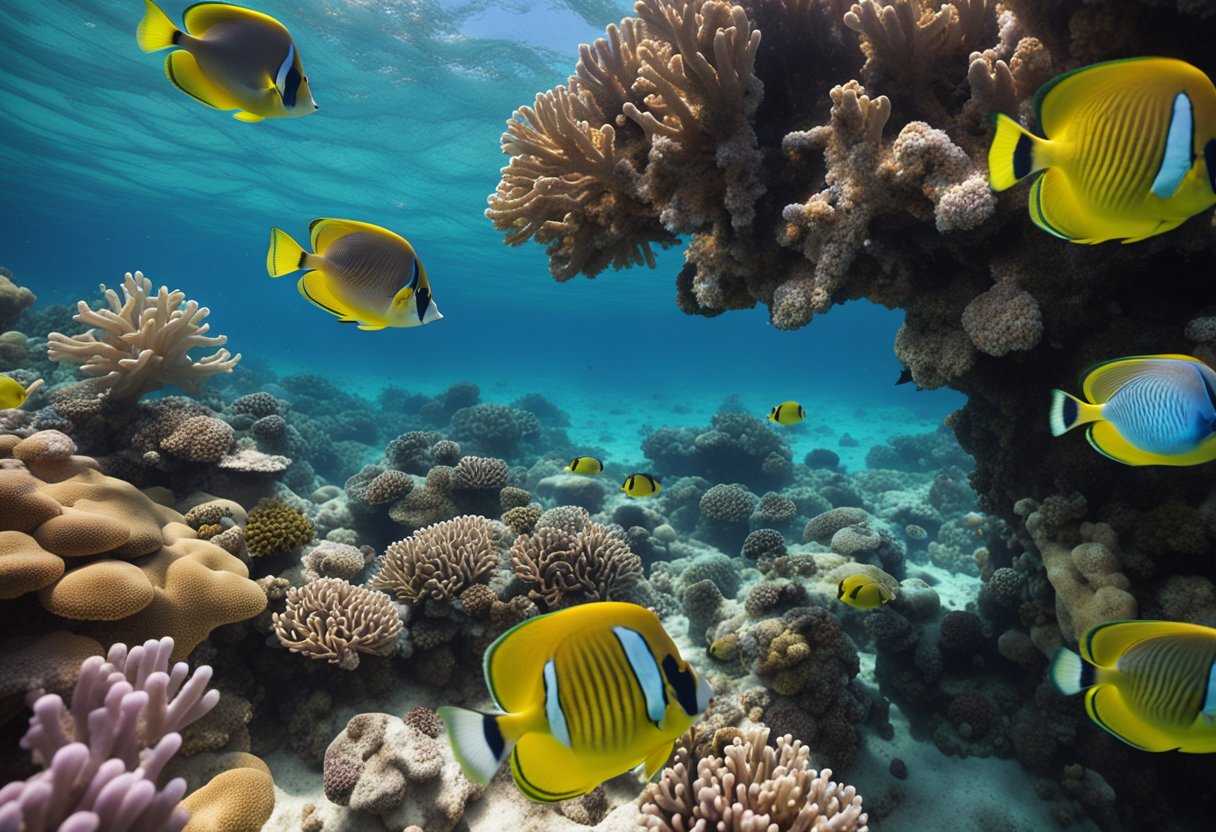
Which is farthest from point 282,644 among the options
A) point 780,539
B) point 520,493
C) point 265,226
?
point 265,226

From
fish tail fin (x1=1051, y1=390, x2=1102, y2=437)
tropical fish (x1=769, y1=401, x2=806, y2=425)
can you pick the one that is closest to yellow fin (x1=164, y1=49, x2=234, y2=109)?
fish tail fin (x1=1051, y1=390, x2=1102, y2=437)

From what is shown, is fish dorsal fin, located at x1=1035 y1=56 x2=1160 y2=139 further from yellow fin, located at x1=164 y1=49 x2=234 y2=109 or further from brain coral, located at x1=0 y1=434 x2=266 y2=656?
brain coral, located at x1=0 y1=434 x2=266 y2=656

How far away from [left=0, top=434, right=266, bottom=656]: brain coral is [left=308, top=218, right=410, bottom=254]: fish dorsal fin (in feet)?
7.36

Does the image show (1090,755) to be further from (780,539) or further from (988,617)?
(780,539)

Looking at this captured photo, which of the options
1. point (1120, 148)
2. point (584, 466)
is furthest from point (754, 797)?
point (584, 466)

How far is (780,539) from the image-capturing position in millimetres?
6938

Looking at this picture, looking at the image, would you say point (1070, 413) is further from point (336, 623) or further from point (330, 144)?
point (330, 144)

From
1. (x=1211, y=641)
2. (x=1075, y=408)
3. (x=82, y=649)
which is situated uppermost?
(x=1075, y=408)

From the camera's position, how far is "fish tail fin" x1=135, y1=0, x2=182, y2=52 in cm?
218

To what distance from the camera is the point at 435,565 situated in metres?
4.65

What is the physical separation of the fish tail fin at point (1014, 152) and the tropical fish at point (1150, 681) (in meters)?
1.52

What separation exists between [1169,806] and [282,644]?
654 centimetres

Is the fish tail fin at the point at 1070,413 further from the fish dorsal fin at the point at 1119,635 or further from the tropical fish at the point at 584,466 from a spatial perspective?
the tropical fish at the point at 584,466

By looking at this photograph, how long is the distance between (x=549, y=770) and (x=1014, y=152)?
225cm
